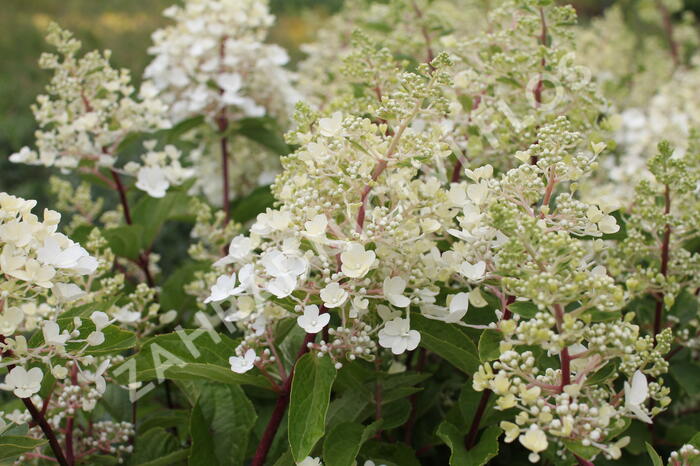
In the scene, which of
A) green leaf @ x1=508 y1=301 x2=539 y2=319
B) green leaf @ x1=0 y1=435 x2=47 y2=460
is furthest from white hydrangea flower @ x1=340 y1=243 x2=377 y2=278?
green leaf @ x1=0 y1=435 x2=47 y2=460

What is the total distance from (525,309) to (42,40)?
6.40m

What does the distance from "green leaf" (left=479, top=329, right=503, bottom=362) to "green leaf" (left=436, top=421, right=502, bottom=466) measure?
0.55 ft

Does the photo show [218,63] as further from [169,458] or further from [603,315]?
[603,315]

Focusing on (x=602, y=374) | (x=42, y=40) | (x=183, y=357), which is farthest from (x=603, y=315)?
(x=42, y=40)

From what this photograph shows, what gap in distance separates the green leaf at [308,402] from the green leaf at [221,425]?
0.28 m

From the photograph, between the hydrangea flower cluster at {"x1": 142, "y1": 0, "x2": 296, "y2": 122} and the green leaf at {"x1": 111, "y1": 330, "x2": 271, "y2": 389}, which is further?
the hydrangea flower cluster at {"x1": 142, "y1": 0, "x2": 296, "y2": 122}

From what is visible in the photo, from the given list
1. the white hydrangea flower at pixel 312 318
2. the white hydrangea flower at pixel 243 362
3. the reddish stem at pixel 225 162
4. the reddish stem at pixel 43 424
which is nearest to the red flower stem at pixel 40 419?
the reddish stem at pixel 43 424

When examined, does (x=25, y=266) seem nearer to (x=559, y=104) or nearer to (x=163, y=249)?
(x=559, y=104)

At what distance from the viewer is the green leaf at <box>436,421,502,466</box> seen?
1.11 m

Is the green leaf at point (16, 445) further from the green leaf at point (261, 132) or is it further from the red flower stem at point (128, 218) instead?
the green leaf at point (261, 132)

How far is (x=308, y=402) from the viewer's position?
3.57 feet

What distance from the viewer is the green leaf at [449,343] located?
114 centimetres

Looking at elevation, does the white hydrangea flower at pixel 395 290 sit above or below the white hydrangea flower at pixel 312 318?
above

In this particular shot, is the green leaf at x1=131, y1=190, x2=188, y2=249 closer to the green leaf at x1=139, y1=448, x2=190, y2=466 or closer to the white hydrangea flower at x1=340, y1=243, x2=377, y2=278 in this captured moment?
the green leaf at x1=139, y1=448, x2=190, y2=466
